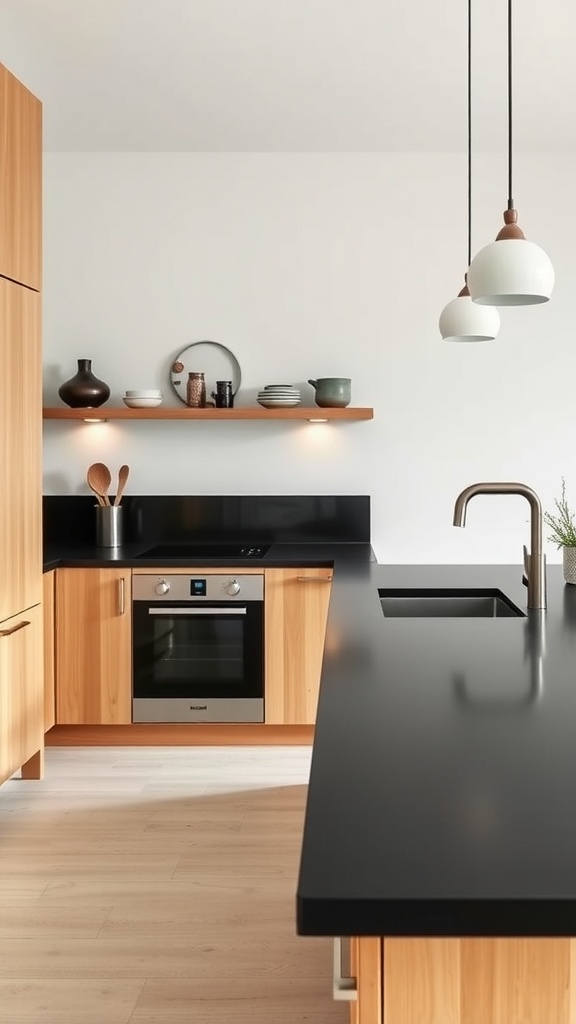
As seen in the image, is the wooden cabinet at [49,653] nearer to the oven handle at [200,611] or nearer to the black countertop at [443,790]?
the oven handle at [200,611]

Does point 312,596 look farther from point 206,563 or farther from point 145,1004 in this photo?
point 145,1004

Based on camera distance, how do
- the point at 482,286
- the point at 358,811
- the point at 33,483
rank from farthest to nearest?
the point at 33,483 → the point at 482,286 → the point at 358,811

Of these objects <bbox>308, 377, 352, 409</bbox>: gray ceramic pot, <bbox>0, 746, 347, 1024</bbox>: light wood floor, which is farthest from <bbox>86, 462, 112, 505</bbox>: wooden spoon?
<bbox>0, 746, 347, 1024</bbox>: light wood floor

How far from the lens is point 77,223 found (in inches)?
183

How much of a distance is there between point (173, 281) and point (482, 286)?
2914 mm

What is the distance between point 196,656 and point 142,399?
50.8 inches

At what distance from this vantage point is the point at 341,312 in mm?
4641

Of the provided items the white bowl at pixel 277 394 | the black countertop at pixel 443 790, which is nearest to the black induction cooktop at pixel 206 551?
the white bowl at pixel 277 394

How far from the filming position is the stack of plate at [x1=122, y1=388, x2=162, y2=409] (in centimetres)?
446

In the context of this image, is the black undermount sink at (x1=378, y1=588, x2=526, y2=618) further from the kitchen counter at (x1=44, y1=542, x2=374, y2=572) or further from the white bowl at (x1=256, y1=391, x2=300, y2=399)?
the white bowl at (x1=256, y1=391, x2=300, y2=399)

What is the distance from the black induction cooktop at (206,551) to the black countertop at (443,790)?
214 cm

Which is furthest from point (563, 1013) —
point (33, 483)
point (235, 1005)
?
point (33, 483)

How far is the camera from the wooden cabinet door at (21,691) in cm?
326

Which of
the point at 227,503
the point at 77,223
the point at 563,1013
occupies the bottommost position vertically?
the point at 563,1013
